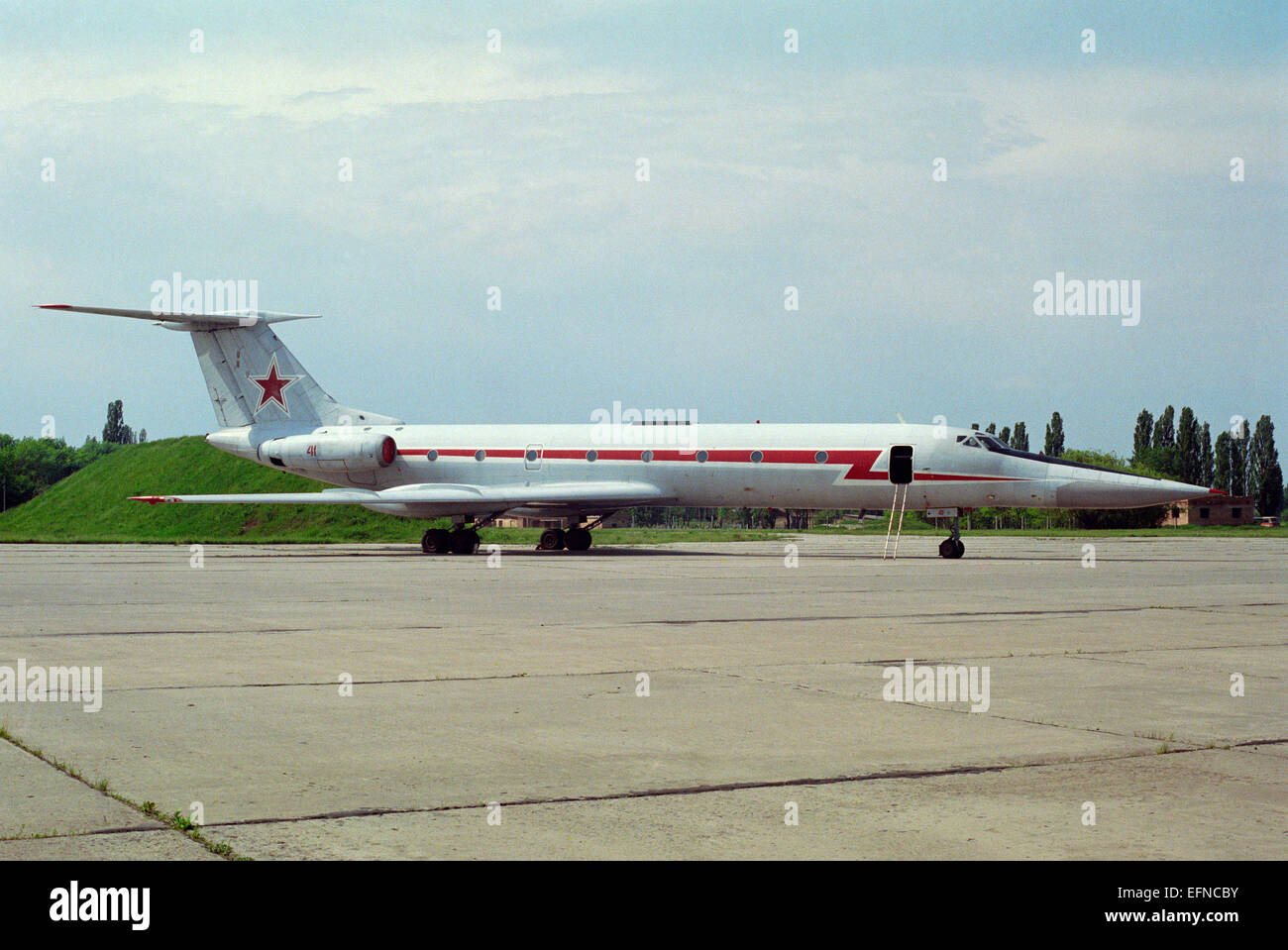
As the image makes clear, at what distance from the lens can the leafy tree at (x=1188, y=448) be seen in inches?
3875

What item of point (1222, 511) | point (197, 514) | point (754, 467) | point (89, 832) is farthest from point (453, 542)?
point (1222, 511)

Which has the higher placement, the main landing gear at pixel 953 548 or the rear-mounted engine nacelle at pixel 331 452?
the rear-mounted engine nacelle at pixel 331 452

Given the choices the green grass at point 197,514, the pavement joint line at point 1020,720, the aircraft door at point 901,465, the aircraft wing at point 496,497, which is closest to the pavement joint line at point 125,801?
the pavement joint line at point 1020,720

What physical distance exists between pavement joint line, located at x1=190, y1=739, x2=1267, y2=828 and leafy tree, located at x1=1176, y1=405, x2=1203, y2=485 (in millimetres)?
99003

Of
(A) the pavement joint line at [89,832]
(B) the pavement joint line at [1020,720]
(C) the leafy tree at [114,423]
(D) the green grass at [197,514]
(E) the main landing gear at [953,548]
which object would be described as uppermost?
(C) the leafy tree at [114,423]

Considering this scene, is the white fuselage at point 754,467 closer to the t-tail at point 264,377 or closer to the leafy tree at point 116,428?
the t-tail at point 264,377

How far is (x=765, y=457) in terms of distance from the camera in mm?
32344

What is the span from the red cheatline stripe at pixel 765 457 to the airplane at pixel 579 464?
0.04m

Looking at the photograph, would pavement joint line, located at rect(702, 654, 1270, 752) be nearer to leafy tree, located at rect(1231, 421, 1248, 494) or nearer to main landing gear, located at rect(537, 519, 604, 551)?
main landing gear, located at rect(537, 519, 604, 551)

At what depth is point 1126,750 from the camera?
6789 millimetres

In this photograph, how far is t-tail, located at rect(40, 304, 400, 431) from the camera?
38.5 meters
